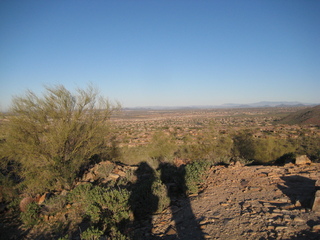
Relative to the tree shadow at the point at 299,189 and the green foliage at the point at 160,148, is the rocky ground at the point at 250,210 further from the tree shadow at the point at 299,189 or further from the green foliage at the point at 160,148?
the green foliage at the point at 160,148

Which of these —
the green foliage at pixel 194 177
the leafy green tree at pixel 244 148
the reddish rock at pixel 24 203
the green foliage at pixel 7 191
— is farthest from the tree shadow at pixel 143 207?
the leafy green tree at pixel 244 148

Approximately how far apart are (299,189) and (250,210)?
1.96 meters

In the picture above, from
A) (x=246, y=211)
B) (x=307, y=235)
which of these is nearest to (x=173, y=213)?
(x=246, y=211)

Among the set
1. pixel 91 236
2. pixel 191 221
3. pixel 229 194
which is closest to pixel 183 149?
pixel 229 194

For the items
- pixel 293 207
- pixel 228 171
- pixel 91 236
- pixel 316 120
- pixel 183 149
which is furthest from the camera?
pixel 316 120

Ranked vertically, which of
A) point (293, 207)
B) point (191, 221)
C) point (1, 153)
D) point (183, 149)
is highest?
point (1, 153)

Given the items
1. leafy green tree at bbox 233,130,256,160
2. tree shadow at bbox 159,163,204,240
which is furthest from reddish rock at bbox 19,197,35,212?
leafy green tree at bbox 233,130,256,160

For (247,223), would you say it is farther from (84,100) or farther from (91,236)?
(84,100)

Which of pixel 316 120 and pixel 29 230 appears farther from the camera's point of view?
pixel 316 120

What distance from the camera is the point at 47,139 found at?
348 inches

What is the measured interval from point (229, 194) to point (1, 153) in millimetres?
10053

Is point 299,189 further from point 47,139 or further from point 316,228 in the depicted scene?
point 47,139

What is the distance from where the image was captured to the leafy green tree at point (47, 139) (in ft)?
28.7

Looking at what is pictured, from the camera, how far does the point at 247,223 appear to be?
4496mm
